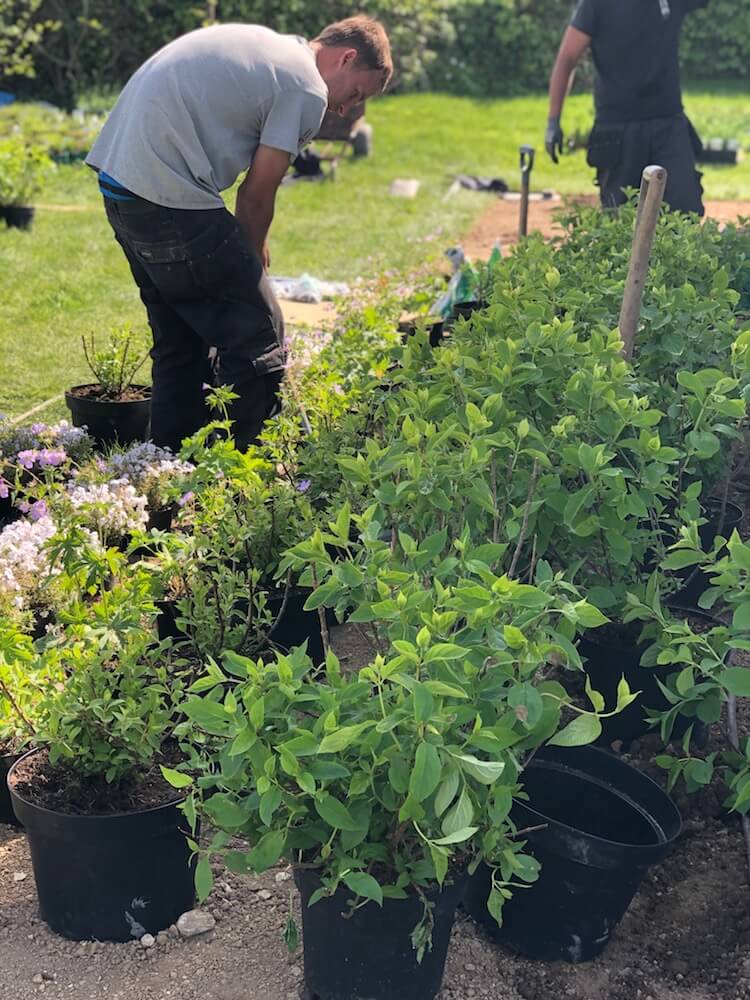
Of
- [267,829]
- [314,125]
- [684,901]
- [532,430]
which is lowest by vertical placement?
[684,901]

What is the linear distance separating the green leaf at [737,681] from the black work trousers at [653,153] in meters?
5.00

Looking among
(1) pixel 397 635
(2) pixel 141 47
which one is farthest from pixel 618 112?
(2) pixel 141 47

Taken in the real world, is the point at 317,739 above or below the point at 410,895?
above

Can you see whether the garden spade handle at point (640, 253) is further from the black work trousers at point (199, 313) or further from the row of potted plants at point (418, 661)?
the black work trousers at point (199, 313)

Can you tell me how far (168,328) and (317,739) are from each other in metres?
2.95

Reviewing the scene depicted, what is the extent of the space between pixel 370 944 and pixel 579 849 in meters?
0.49

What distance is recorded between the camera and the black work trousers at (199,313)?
4105 mm

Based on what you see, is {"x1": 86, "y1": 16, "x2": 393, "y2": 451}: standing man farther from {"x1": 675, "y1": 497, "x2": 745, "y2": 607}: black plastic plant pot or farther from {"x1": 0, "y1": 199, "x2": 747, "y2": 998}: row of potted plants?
{"x1": 675, "y1": 497, "x2": 745, "y2": 607}: black plastic plant pot

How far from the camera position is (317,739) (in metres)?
1.86

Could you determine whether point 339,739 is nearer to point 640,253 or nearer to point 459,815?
point 459,815

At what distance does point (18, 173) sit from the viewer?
28.8 feet

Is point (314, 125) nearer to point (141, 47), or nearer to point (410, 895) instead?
point (410, 895)

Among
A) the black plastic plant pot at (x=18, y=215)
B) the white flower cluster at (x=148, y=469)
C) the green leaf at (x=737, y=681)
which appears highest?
the green leaf at (x=737, y=681)

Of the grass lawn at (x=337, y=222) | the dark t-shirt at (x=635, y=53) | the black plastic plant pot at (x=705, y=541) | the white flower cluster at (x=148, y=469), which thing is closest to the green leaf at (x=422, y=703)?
the black plastic plant pot at (x=705, y=541)
